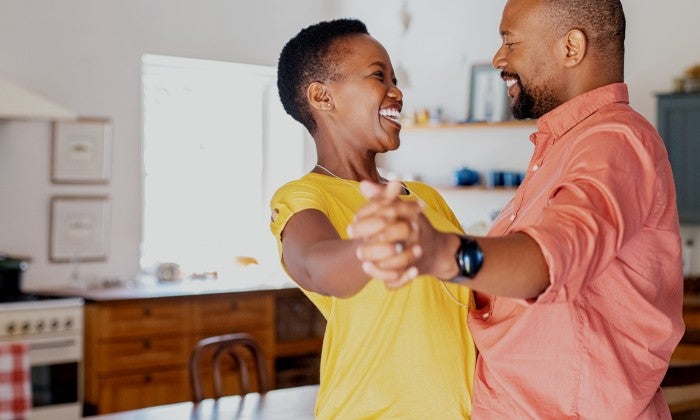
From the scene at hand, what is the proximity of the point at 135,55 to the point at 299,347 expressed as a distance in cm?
199

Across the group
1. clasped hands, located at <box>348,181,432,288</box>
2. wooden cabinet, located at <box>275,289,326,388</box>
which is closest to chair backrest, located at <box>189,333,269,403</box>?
clasped hands, located at <box>348,181,432,288</box>

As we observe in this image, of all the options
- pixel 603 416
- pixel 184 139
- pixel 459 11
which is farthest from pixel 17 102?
pixel 603 416

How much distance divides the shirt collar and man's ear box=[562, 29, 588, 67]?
0.05 metres

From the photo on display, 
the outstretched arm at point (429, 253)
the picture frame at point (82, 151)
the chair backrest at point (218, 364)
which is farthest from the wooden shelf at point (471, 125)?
the outstretched arm at point (429, 253)

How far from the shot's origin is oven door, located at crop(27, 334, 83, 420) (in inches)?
191

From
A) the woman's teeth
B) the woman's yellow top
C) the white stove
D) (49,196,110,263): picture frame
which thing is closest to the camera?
the woman's yellow top

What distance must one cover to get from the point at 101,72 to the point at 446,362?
4.60m

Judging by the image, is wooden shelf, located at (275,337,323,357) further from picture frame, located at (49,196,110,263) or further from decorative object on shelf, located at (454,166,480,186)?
decorative object on shelf, located at (454,166,480,186)

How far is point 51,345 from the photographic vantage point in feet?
15.9

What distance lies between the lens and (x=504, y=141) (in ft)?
20.4

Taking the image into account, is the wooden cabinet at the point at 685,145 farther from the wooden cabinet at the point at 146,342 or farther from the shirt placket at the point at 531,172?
the shirt placket at the point at 531,172

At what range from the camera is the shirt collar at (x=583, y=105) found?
4.76ft

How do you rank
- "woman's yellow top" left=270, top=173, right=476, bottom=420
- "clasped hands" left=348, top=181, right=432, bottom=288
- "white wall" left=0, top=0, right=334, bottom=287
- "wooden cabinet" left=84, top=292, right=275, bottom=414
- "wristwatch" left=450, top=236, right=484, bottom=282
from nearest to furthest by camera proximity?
"clasped hands" left=348, top=181, right=432, bottom=288 < "wristwatch" left=450, top=236, right=484, bottom=282 < "woman's yellow top" left=270, top=173, right=476, bottom=420 < "wooden cabinet" left=84, top=292, right=275, bottom=414 < "white wall" left=0, top=0, right=334, bottom=287

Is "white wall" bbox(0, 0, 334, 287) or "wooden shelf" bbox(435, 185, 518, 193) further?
"wooden shelf" bbox(435, 185, 518, 193)
